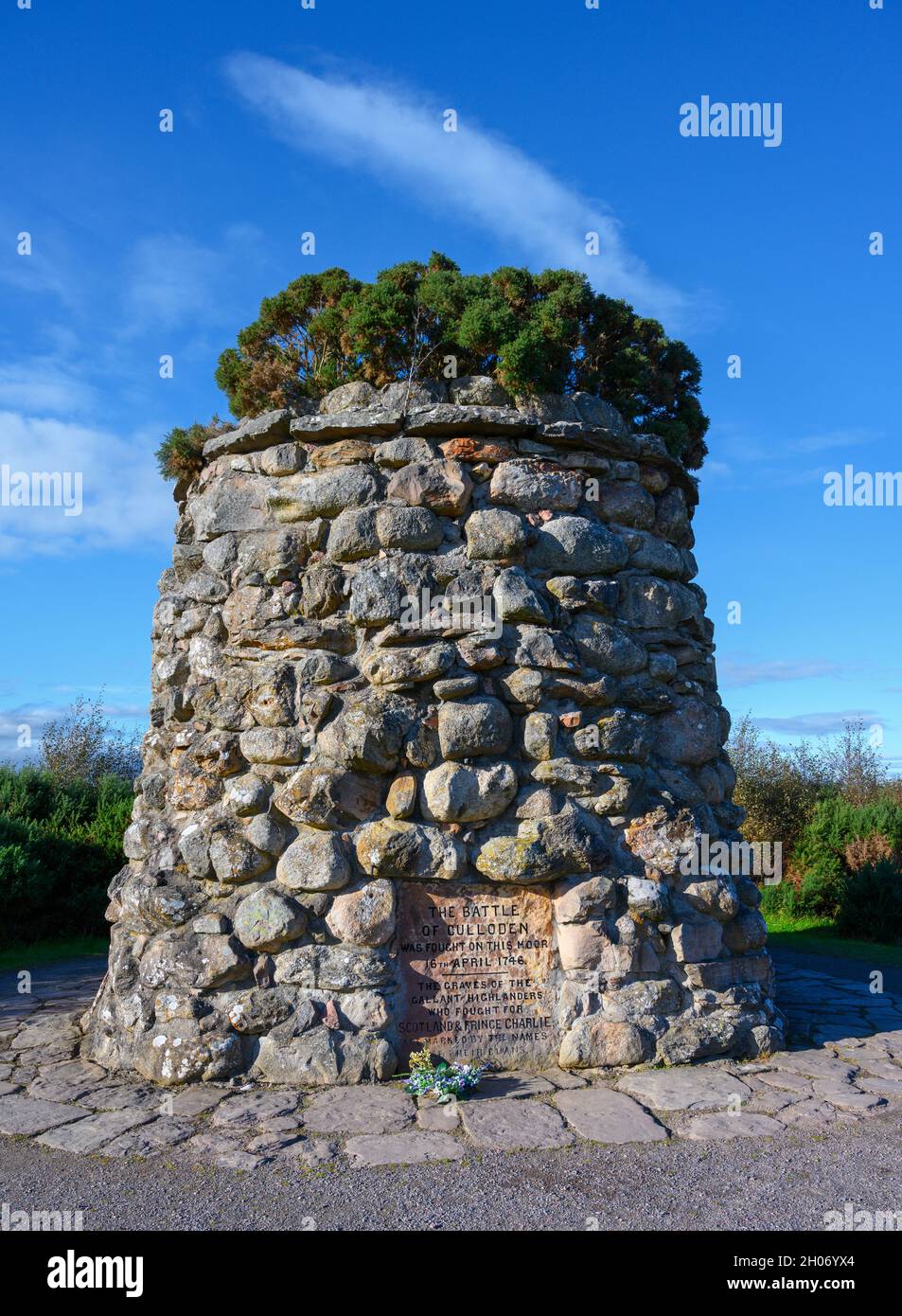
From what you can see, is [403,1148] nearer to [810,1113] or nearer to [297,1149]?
[297,1149]

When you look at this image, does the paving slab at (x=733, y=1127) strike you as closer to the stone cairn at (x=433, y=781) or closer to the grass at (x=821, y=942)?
the stone cairn at (x=433, y=781)

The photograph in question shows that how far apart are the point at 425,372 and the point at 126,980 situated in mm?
3906

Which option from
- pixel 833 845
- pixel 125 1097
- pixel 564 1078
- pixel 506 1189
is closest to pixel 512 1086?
pixel 564 1078

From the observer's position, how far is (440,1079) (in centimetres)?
449

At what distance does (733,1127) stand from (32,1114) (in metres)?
3.15

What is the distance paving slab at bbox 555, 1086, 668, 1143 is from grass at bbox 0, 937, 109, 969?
243 inches

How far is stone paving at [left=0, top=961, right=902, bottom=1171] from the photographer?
12.8 feet

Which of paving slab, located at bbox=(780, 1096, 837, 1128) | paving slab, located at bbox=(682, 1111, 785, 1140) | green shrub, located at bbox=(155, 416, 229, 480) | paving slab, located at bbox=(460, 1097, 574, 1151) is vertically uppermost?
green shrub, located at bbox=(155, 416, 229, 480)

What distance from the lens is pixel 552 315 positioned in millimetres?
5848

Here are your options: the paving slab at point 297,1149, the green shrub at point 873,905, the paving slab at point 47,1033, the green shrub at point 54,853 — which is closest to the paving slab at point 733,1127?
the paving slab at point 297,1149

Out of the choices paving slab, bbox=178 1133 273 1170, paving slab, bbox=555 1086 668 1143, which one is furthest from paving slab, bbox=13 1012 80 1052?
paving slab, bbox=555 1086 668 1143

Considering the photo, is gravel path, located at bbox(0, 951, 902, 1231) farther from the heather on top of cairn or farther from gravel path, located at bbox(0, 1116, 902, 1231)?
the heather on top of cairn

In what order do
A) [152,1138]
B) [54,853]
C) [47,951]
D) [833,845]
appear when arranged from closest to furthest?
[152,1138], [47,951], [54,853], [833,845]
